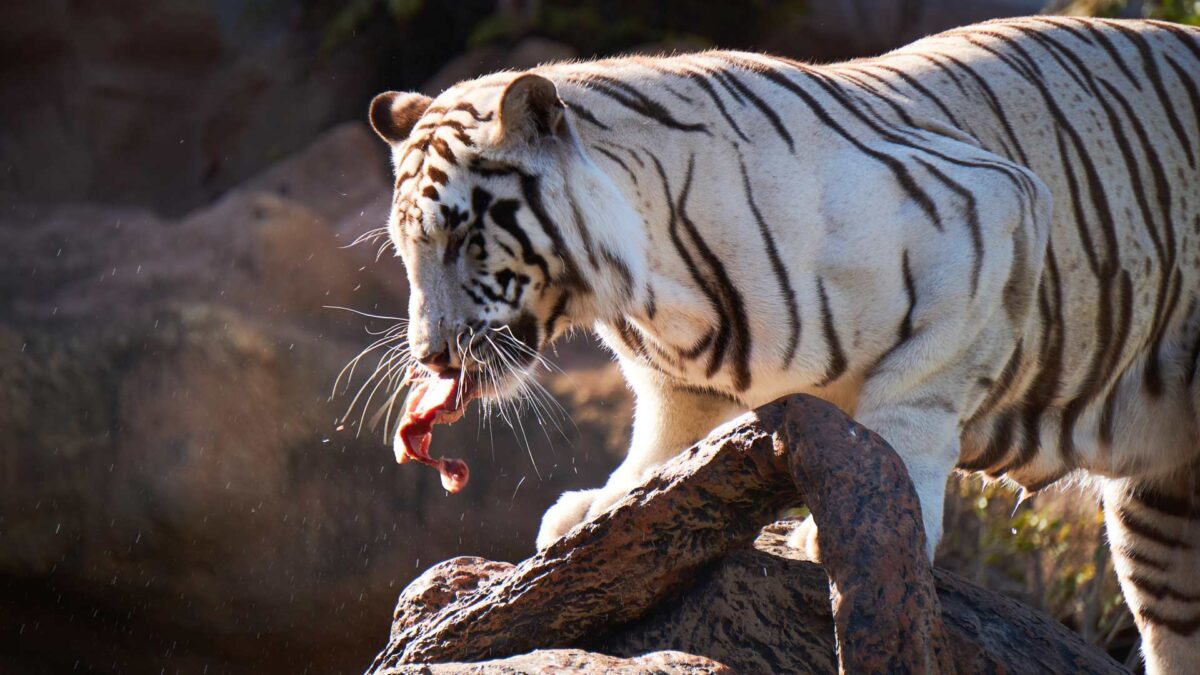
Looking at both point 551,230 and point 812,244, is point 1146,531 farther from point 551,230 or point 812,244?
point 551,230

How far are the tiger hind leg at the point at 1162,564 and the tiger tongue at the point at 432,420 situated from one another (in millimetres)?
2082

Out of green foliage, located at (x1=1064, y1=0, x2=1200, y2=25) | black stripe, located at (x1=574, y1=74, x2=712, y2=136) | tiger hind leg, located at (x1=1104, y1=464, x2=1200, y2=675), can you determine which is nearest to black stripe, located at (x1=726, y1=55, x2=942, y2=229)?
black stripe, located at (x1=574, y1=74, x2=712, y2=136)

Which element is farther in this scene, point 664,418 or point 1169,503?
point 1169,503

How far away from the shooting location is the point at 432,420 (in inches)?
117

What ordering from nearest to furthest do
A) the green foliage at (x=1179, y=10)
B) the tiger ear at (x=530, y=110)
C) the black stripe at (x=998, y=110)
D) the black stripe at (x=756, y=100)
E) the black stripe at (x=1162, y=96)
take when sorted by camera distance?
the tiger ear at (x=530, y=110) → the black stripe at (x=756, y=100) → the black stripe at (x=998, y=110) → the black stripe at (x=1162, y=96) → the green foliage at (x=1179, y=10)

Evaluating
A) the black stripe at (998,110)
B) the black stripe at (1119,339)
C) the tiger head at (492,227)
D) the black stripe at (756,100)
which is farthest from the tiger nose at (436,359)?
the black stripe at (1119,339)

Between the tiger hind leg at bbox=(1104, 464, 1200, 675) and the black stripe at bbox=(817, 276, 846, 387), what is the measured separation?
139cm

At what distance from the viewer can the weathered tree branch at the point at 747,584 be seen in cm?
210

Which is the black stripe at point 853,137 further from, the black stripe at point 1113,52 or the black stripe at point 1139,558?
the black stripe at point 1139,558

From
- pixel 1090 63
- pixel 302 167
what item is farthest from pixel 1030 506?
pixel 302 167

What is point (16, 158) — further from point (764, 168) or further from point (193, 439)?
point (764, 168)

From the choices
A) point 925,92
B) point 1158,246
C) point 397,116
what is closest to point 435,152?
point 397,116

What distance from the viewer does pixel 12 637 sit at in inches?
265

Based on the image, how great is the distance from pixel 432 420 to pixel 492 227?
0.45 m
